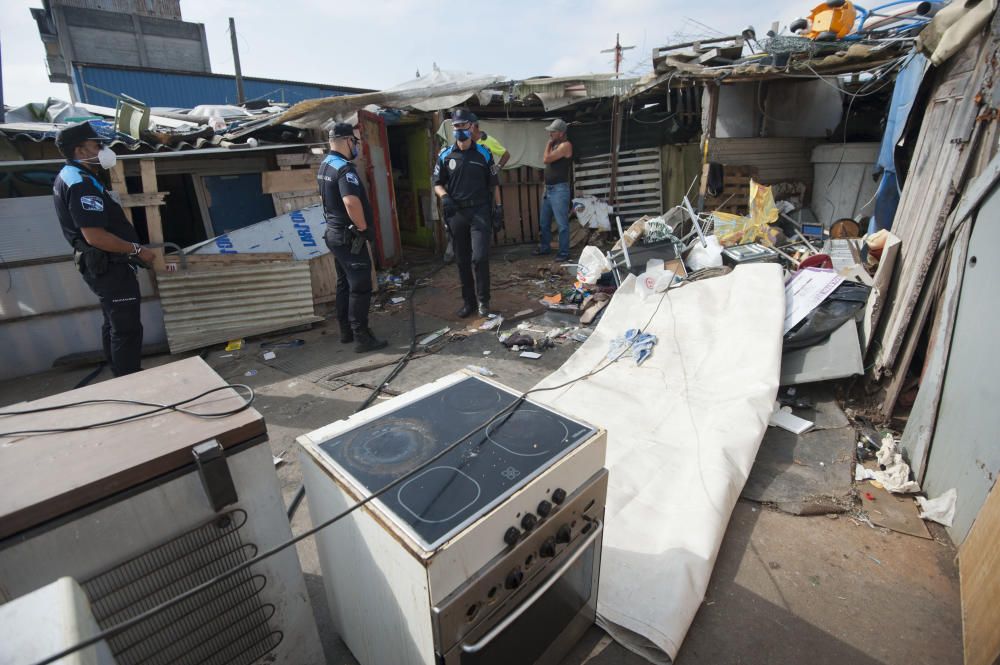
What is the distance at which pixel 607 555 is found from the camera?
231 cm

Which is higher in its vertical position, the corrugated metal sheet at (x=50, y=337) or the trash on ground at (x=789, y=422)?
the corrugated metal sheet at (x=50, y=337)

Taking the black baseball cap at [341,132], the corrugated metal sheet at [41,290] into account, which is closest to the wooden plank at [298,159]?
the black baseball cap at [341,132]

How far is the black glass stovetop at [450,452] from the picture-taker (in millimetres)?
1340

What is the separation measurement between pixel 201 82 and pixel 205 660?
1576 cm

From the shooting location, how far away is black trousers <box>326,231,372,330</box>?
4.64m

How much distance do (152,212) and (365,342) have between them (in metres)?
2.47

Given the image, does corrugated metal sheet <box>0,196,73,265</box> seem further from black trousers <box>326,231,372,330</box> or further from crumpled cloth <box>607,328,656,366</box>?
crumpled cloth <box>607,328,656,366</box>

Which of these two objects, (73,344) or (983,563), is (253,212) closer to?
(73,344)

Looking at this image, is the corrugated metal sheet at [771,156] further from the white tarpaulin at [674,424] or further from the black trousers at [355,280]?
the black trousers at [355,280]

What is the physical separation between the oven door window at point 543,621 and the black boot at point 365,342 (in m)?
3.52

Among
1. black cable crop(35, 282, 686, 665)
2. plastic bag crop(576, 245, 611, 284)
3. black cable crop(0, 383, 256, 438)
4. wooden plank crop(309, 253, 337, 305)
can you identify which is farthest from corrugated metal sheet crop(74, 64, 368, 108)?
black cable crop(35, 282, 686, 665)

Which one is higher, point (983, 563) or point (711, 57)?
point (711, 57)

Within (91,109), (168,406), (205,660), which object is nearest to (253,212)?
(91,109)

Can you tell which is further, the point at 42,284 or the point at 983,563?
the point at 42,284
